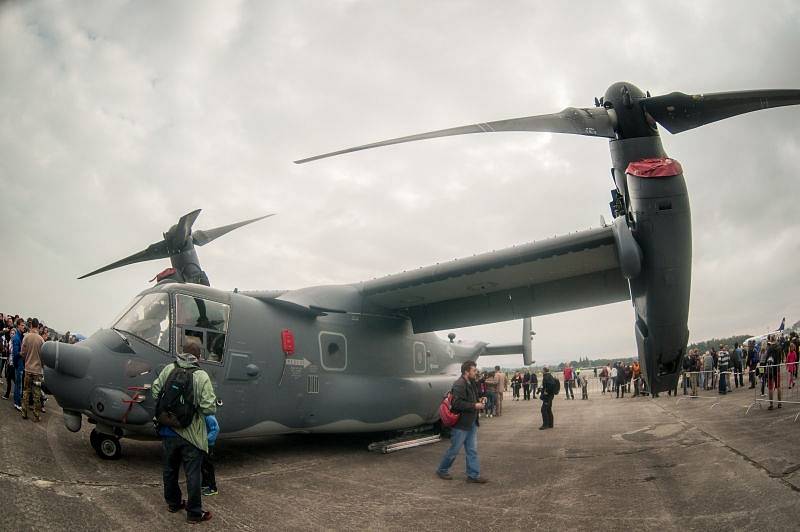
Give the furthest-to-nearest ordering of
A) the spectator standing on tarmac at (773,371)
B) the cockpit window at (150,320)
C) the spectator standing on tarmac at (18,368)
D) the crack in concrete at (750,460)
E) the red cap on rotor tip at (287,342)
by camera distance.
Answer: the spectator standing on tarmac at (773,371)
the spectator standing on tarmac at (18,368)
the red cap on rotor tip at (287,342)
the cockpit window at (150,320)
the crack in concrete at (750,460)

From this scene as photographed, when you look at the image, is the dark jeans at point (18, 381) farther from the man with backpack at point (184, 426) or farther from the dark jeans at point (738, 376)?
the dark jeans at point (738, 376)

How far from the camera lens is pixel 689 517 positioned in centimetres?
430

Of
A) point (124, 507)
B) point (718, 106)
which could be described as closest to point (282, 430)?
point (124, 507)

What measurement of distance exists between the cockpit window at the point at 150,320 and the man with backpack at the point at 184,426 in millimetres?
2362

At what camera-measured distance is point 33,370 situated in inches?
312

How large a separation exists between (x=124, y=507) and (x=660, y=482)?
598cm

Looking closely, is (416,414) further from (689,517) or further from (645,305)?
(689,517)

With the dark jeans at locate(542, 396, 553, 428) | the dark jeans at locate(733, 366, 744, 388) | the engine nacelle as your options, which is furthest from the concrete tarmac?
the dark jeans at locate(733, 366, 744, 388)

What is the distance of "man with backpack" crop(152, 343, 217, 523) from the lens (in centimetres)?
426

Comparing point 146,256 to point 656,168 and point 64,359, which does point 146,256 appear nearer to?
point 64,359

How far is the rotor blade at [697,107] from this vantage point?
6750mm

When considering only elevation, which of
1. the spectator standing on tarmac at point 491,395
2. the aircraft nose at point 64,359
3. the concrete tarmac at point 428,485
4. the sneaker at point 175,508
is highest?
the aircraft nose at point 64,359

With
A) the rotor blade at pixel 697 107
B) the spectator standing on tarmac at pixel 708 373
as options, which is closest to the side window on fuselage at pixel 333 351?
the rotor blade at pixel 697 107

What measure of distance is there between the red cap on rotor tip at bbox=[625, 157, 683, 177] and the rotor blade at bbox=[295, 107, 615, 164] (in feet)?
2.30
